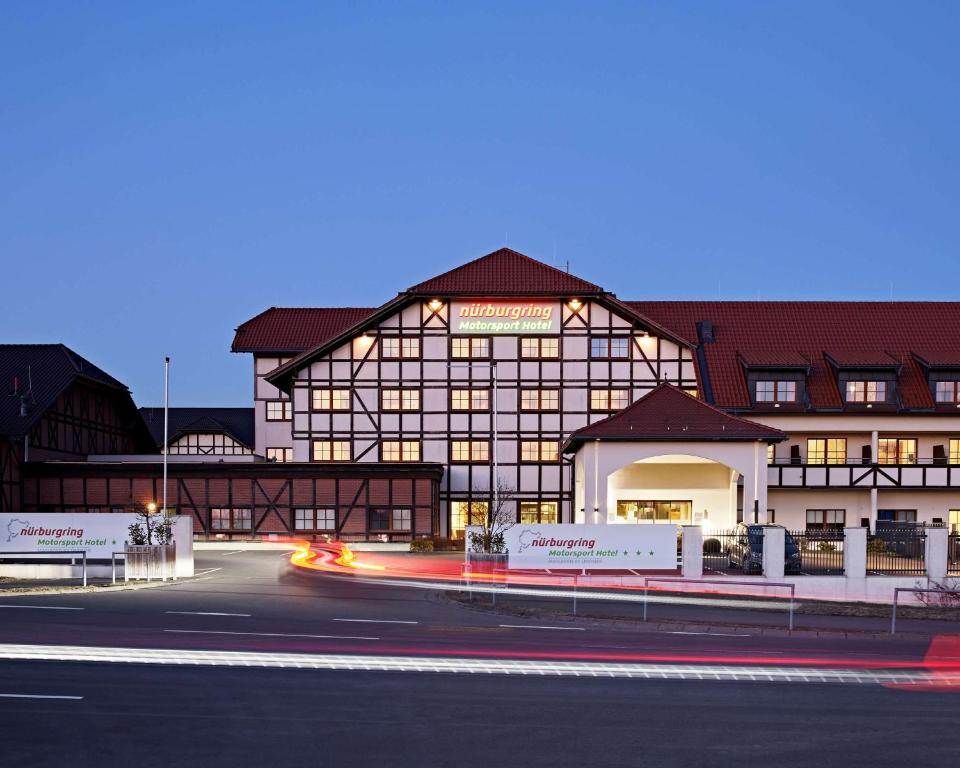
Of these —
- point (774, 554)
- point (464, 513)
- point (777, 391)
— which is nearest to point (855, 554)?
point (774, 554)

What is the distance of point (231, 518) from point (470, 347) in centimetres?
1410

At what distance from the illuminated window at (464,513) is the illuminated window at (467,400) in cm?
466

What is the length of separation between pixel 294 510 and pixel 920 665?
A: 38.7 meters

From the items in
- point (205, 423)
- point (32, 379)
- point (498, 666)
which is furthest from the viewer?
point (205, 423)

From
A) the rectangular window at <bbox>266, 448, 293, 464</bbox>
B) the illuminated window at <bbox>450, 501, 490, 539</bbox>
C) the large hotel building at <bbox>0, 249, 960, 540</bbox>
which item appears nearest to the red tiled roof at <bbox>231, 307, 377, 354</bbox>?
the rectangular window at <bbox>266, 448, 293, 464</bbox>

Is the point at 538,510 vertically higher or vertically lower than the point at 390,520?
higher

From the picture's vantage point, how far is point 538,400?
55344mm

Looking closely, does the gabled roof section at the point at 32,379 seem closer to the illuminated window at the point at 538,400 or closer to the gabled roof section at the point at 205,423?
the gabled roof section at the point at 205,423

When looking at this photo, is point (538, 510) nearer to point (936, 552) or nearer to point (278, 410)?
point (278, 410)

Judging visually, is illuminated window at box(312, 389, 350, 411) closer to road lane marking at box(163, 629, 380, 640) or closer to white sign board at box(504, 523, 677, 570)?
white sign board at box(504, 523, 677, 570)

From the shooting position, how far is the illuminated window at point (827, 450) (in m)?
52.4

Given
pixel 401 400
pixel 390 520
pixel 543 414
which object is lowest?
pixel 390 520

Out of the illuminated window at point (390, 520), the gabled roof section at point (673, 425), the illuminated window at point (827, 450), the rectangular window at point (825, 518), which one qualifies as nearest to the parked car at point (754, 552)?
the gabled roof section at point (673, 425)

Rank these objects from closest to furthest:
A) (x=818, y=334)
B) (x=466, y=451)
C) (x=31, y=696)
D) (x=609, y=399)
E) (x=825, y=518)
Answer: (x=31, y=696) → (x=825, y=518) → (x=609, y=399) → (x=466, y=451) → (x=818, y=334)
